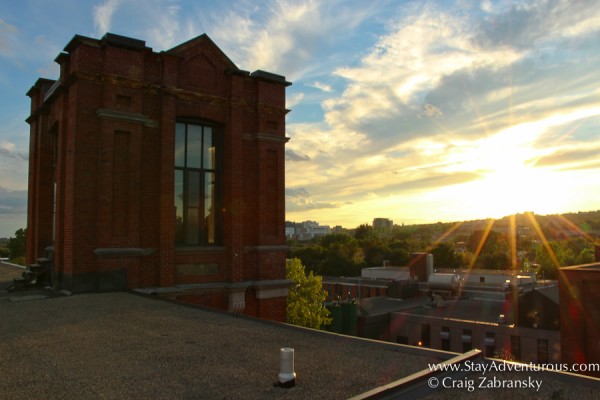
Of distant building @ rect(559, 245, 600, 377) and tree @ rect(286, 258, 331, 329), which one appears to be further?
tree @ rect(286, 258, 331, 329)

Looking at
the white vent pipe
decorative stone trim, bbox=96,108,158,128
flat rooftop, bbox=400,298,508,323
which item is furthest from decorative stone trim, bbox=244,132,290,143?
flat rooftop, bbox=400,298,508,323

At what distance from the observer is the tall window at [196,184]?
1298 centimetres

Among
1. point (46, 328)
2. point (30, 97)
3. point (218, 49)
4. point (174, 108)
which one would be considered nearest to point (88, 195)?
point (174, 108)

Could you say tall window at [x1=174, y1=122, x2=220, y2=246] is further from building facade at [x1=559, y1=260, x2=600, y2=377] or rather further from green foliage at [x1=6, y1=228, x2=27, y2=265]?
green foliage at [x1=6, y1=228, x2=27, y2=265]

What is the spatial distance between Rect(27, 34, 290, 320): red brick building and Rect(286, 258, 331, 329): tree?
14455mm

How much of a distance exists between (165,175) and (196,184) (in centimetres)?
121

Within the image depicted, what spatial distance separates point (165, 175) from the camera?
12258mm

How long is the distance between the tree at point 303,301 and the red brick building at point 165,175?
14.5 metres

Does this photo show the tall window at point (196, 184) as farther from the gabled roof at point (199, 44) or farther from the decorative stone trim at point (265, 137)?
the gabled roof at point (199, 44)

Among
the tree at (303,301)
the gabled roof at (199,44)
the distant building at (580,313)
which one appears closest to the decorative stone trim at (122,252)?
the gabled roof at (199,44)

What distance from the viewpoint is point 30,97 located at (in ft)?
55.0

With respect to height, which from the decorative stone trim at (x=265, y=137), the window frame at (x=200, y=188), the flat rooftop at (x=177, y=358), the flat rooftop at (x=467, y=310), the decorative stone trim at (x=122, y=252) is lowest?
the flat rooftop at (x=467, y=310)

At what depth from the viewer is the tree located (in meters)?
28.2

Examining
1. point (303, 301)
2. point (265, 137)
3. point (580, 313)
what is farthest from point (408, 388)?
point (303, 301)
